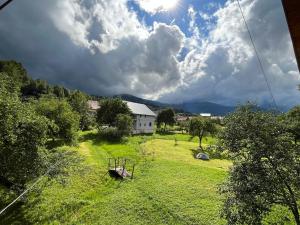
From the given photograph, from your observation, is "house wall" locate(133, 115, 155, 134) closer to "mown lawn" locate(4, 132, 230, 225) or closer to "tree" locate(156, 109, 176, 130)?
"tree" locate(156, 109, 176, 130)

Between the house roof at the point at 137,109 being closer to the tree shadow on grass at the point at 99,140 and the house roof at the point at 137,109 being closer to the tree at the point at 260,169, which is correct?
the tree shadow on grass at the point at 99,140

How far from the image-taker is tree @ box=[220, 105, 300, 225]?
14852 millimetres

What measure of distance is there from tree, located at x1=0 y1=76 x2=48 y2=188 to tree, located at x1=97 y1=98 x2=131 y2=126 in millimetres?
52876

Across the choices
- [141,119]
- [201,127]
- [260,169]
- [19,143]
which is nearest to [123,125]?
[201,127]

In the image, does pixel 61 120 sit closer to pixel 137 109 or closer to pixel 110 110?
pixel 110 110

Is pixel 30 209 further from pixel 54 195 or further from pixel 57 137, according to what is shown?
pixel 57 137

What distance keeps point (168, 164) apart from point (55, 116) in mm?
26889

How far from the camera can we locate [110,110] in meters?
78.1

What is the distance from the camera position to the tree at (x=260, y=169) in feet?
48.7

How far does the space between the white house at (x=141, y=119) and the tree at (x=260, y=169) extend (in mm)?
72097

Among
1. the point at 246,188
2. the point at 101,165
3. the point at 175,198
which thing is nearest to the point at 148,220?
the point at 175,198

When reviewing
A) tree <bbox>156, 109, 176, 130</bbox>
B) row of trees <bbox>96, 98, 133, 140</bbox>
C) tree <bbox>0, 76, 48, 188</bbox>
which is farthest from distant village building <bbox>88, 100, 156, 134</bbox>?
tree <bbox>0, 76, 48, 188</bbox>

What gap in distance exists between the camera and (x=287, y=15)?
4668 mm

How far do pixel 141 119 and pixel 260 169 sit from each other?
78671mm
